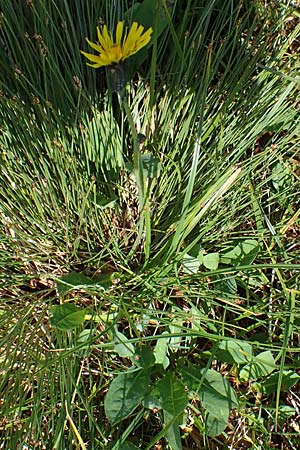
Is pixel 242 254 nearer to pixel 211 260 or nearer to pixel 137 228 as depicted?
pixel 211 260

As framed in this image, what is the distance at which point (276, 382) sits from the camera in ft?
2.98

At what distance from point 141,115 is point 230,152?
17 centimetres

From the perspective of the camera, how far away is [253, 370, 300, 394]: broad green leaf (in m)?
0.89

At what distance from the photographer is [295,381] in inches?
35.1

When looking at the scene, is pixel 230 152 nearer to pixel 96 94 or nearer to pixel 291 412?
pixel 96 94

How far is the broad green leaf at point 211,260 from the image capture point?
35.6 inches

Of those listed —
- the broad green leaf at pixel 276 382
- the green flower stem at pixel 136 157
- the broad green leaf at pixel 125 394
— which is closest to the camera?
the green flower stem at pixel 136 157

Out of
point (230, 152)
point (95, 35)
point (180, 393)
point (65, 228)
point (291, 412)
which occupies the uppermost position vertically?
point (95, 35)

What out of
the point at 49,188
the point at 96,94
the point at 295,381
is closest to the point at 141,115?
the point at 96,94

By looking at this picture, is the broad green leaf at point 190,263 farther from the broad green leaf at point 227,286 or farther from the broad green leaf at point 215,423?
the broad green leaf at point 215,423

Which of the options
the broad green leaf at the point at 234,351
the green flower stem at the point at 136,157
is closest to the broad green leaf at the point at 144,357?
the broad green leaf at the point at 234,351

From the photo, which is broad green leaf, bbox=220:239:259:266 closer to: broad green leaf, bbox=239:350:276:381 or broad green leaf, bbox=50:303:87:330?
broad green leaf, bbox=239:350:276:381

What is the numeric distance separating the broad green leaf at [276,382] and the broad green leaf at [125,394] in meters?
0.22

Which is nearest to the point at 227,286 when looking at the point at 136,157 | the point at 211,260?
the point at 211,260
